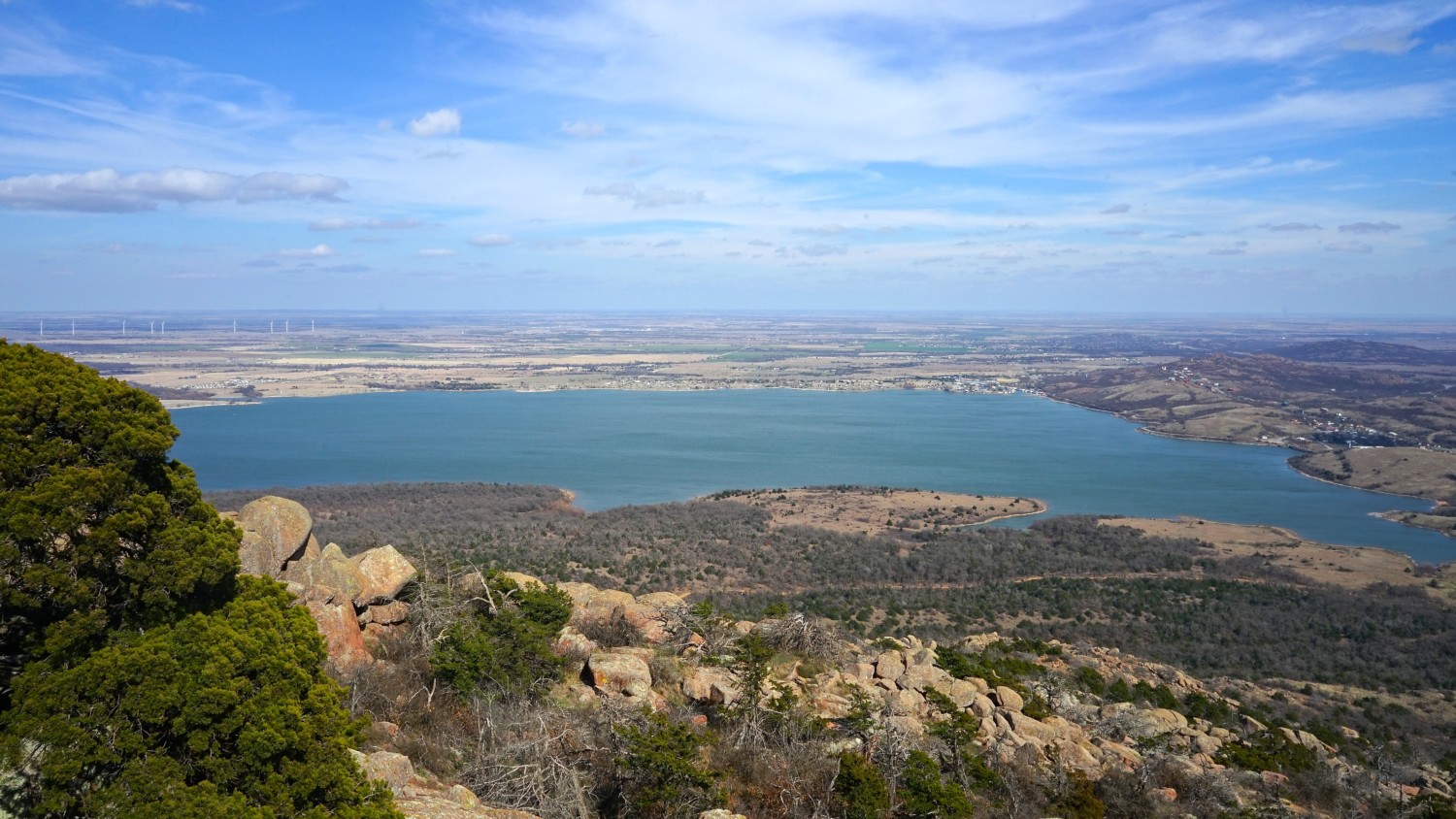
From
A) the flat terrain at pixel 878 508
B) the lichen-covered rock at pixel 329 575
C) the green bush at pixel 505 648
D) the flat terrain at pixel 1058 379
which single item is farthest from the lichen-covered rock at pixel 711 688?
the flat terrain at pixel 1058 379

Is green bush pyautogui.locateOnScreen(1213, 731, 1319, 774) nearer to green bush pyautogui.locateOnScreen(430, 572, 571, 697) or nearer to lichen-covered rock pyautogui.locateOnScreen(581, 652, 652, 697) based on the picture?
lichen-covered rock pyautogui.locateOnScreen(581, 652, 652, 697)

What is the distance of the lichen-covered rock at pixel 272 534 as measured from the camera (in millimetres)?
12430

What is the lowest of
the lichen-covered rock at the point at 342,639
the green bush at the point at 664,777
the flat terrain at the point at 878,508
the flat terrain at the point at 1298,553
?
the flat terrain at the point at 1298,553

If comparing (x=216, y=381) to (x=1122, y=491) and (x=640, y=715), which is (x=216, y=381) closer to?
(x=1122, y=491)

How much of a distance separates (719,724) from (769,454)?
67815mm

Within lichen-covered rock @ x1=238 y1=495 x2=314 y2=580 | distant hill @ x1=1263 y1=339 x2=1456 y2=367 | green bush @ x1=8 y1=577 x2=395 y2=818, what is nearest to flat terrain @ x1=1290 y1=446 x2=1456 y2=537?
lichen-covered rock @ x1=238 y1=495 x2=314 y2=580

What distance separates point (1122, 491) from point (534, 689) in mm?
63458

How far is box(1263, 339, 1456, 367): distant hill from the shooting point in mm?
177250

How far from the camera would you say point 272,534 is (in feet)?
42.5

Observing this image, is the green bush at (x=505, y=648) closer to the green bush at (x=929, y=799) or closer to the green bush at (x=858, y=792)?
the green bush at (x=858, y=792)

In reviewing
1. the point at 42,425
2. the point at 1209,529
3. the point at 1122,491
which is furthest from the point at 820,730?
the point at 1122,491

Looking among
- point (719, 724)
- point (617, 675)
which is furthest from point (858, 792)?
point (617, 675)

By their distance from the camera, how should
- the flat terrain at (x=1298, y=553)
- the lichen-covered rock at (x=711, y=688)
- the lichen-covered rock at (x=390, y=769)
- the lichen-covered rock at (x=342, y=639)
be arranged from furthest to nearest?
the flat terrain at (x=1298, y=553), the lichen-covered rock at (x=711, y=688), the lichen-covered rock at (x=342, y=639), the lichen-covered rock at (x=390, y=769)

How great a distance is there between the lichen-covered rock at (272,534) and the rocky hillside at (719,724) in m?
0.03
